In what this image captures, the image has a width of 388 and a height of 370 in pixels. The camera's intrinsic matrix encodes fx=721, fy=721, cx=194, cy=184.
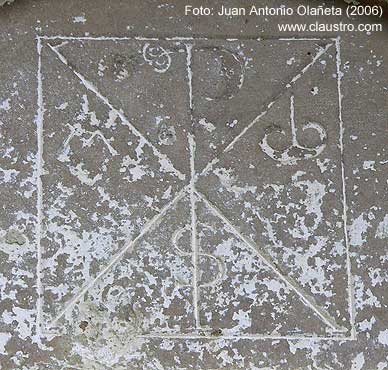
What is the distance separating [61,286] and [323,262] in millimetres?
648

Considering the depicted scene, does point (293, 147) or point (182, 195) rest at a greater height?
point (293, 147)

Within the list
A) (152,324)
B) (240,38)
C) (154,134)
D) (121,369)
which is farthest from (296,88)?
(121,369)

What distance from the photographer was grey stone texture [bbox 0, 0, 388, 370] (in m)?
1.75

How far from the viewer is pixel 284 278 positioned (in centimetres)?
178

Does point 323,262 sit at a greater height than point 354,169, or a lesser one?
lesser

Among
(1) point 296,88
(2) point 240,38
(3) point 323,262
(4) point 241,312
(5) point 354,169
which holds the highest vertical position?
(2) point 240,38

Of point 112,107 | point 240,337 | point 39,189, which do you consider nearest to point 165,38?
point 112,107

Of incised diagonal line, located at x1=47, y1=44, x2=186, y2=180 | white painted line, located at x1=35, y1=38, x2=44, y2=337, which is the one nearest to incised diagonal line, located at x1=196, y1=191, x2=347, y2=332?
incised diagonal line, located at x1=47, y1=44, x2=186, y2=180

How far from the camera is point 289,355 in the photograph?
175 cm

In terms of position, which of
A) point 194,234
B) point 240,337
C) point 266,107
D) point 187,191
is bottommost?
point 240,337

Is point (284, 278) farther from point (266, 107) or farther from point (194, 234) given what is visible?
point (266, 107)

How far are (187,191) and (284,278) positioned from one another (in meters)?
0.32

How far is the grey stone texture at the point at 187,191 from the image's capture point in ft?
5.75

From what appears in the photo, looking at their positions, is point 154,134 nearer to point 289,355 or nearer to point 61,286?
point 61,286
